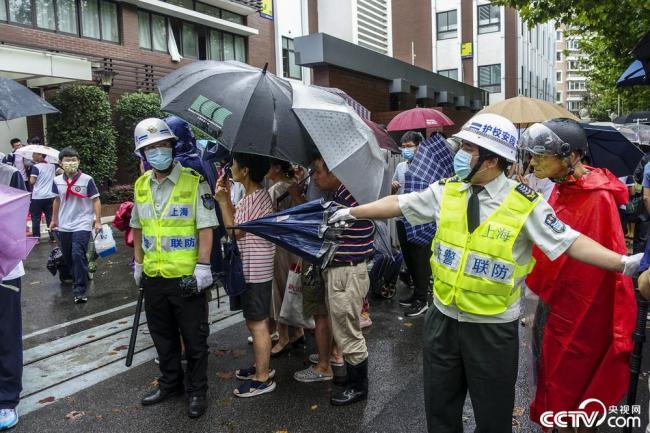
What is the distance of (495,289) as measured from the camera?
8.81 feet

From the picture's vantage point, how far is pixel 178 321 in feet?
13.1

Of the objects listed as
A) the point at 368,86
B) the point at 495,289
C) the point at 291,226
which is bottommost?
the point at 495,289

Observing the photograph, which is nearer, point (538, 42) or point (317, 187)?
point (317, 187)

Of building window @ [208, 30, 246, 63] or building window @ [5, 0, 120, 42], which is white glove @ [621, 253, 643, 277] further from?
building window @ [208, 30, 246, 63]

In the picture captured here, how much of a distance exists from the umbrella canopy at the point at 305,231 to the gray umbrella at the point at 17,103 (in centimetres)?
182

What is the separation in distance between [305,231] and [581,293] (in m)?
1.64

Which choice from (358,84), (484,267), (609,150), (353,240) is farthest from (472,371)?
(358,84)

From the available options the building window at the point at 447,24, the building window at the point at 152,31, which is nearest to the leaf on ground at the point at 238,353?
the building window at the point at 152,31

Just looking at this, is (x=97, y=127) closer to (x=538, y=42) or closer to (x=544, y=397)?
(x=544, y=397)

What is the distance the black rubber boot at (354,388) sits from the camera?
4.08 metres

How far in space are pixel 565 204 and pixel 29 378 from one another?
4.38 m

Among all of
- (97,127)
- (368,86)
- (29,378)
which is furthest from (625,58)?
(97,127)

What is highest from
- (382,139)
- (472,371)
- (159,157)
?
(382,139)

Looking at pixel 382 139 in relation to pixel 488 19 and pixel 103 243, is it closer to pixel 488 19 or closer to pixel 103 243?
pixel 103 243
